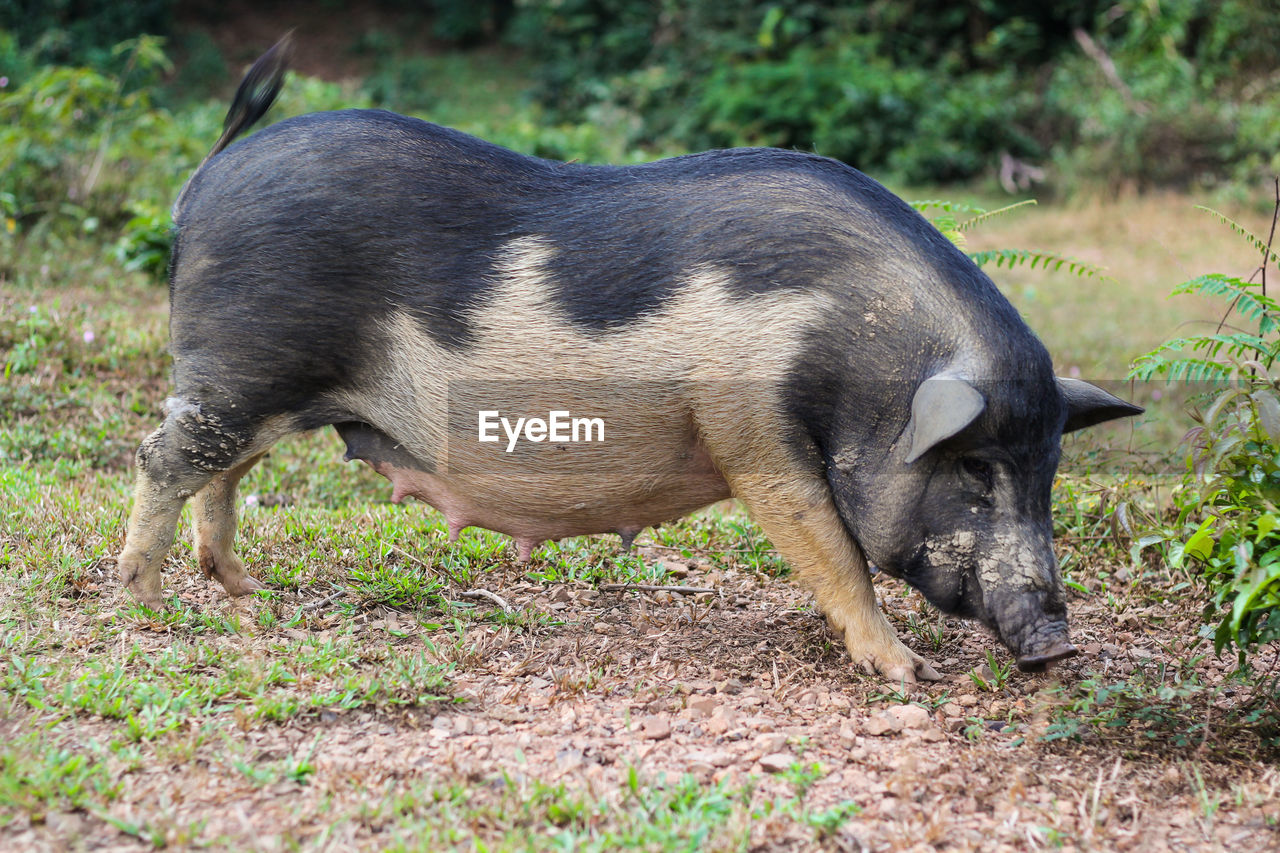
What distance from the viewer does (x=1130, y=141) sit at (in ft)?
43.9

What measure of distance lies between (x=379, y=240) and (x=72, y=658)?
4.90ft

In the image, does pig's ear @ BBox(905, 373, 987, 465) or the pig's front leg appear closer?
pig's ear @ BBox(905, 373, 987, 465)

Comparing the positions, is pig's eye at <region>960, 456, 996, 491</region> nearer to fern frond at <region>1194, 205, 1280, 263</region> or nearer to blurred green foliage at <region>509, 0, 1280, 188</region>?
fern frond at <region>1194, 205, 1280, 263</region>

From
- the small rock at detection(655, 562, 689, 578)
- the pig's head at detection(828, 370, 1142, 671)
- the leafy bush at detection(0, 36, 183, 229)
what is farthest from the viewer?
the leafy bush at detection(0, 36, 183, 229)

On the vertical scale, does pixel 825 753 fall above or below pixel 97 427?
above

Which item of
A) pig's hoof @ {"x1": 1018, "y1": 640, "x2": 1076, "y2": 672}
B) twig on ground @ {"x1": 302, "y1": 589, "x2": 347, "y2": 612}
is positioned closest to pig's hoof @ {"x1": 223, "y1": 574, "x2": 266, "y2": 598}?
twig on ground @ {"x1": 302, "y1": 589, "x2": 347, "y2": 612}

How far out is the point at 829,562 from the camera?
3475mm

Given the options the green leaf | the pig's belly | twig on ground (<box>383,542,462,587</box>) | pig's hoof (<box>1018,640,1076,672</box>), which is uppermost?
the green leaf

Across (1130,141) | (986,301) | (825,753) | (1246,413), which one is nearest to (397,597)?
(825,753)

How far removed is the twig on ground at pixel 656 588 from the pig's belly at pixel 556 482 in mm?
565

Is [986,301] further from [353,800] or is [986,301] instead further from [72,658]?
[72,658]

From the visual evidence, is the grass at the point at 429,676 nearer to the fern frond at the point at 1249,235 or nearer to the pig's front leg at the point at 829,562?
the pig's front leg at the point at 829,562

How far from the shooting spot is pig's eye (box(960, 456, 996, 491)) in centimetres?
324

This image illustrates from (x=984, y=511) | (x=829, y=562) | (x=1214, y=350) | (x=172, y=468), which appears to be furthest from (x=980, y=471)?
(x=172, y=468)
